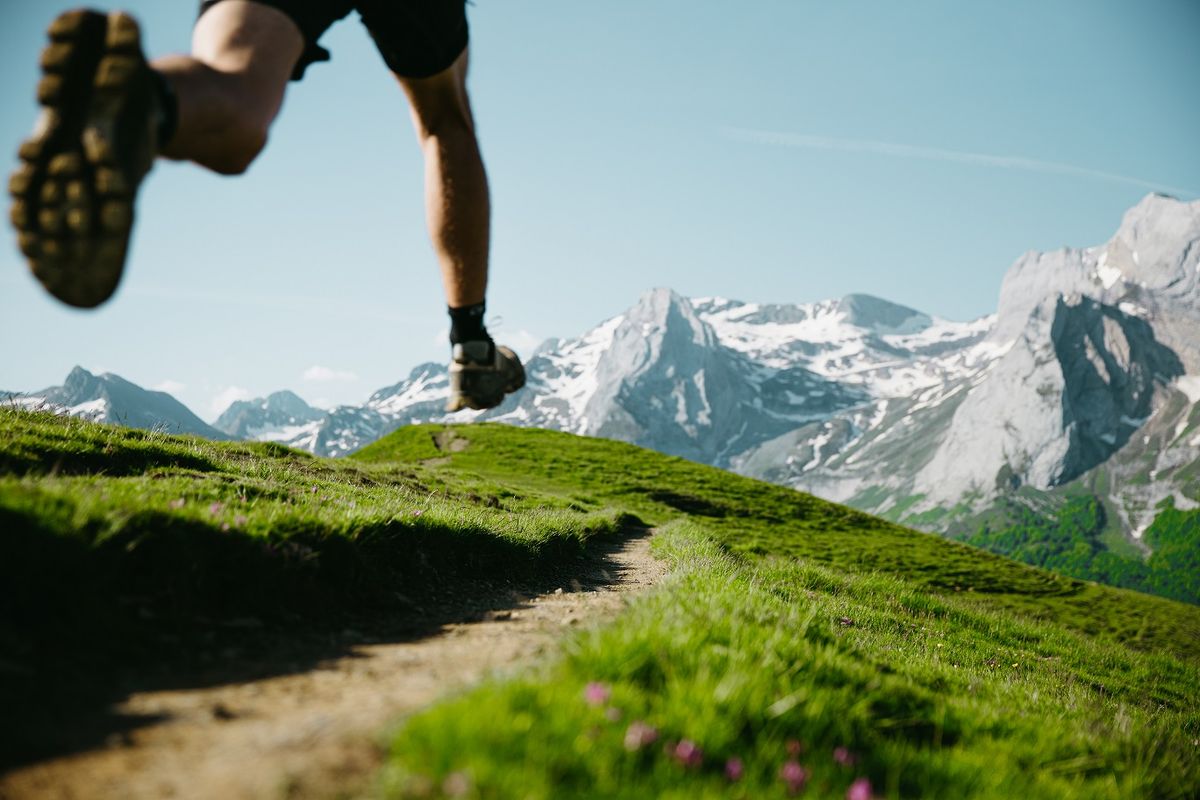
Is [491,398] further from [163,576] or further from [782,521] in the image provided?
[782,521]

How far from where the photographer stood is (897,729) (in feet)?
10.9

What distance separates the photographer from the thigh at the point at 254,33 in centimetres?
282

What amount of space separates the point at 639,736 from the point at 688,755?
0.59ft

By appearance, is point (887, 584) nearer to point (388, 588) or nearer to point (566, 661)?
point (388, 588)

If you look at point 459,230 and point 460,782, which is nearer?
point 460,782

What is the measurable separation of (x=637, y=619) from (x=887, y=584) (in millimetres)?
14250

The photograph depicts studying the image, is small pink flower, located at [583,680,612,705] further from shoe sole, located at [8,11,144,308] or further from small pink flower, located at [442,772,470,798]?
shoe sole, located at [8,11,144,308]

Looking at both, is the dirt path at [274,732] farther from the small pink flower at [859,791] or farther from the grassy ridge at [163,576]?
the small pink flower at [859,791]

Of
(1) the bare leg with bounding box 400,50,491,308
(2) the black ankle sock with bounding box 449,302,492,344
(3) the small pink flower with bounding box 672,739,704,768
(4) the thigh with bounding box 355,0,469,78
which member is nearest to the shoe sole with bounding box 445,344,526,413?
(2) the black ankle sock with bounding box 449,302,492,344

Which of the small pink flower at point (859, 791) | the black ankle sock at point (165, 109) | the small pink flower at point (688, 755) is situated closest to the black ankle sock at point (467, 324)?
the black ankle sock at point (165, 109)

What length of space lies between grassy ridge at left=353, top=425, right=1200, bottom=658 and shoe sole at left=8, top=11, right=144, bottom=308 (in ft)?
92.9

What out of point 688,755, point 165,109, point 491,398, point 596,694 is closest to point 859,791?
point 688,755

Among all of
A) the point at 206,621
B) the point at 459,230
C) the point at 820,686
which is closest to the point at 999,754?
the point at 820,686

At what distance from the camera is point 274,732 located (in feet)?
7.55
